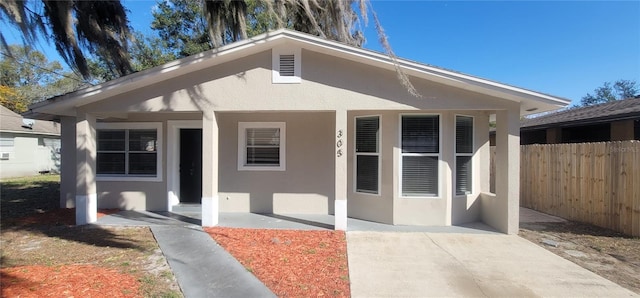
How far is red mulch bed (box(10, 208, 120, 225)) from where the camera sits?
26.4ft

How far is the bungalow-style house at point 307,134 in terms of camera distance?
23.2ft

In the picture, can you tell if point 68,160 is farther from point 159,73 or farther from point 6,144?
point 6,144

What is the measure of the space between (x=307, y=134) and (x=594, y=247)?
6.24 meters

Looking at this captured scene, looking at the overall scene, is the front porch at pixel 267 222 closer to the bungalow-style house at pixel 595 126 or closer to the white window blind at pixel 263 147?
the white window blind at pixel 263 147

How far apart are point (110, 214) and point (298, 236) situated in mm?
5161

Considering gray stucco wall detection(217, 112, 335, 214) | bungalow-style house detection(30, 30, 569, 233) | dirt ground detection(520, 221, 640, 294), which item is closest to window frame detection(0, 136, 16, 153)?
bungalow-style house detection(30, 30, 569, 233)

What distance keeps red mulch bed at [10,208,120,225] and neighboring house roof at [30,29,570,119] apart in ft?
8.65

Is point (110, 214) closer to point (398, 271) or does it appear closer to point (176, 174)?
point (176, 174)

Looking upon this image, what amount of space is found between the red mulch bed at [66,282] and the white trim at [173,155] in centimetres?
416

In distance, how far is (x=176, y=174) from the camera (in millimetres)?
9375

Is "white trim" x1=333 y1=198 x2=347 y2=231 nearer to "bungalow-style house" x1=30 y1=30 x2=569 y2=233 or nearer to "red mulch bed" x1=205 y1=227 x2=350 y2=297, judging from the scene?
"bungalow-style house" x1=30 y1=30 x2=569 y2=233

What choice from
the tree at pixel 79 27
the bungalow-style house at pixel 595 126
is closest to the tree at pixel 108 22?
the tree at pixel 79 27

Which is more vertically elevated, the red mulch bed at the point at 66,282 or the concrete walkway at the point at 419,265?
the red mulch bed at the point at 66,282

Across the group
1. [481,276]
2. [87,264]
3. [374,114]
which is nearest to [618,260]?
[481,276]
